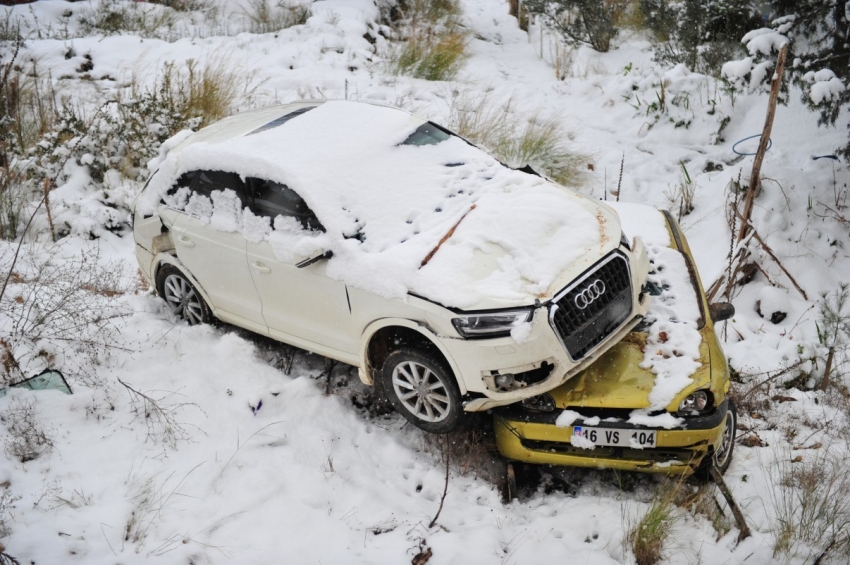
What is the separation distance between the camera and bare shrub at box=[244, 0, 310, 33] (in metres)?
12.0

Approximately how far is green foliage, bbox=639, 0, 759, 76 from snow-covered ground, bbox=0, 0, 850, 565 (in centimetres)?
111

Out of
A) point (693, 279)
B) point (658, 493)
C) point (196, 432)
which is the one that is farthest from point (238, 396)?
point (693, 279)

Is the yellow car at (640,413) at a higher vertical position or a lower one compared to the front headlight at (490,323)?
lower

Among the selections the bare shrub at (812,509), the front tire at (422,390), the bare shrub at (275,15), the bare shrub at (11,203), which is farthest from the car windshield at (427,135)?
the bare shrub at (275,15)

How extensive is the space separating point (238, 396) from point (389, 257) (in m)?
1.47

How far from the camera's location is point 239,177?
4.72 m

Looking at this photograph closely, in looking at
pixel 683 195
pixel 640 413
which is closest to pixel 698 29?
pixel 683 195

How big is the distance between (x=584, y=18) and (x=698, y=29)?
2517 mm

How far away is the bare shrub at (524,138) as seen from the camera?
780 cm

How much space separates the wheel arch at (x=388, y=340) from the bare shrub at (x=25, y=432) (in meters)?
1.94

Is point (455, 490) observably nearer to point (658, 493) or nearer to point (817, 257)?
point (658, 493)

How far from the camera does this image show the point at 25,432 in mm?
3998

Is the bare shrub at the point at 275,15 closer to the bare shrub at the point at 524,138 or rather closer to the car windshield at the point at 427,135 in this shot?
the bare shrub at the point at 524,138

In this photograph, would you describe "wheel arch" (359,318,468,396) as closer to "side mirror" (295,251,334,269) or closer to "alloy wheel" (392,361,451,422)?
"alloy wheel" (392,361,451,422)
